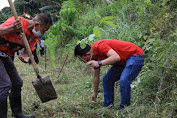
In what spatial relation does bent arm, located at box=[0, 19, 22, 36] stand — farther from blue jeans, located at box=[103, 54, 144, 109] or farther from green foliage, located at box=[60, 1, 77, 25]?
green foliage, located at box=[60, 1, 77, 25]

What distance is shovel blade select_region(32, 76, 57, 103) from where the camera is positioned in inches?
135

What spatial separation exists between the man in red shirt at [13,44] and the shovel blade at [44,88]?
0.29 meters

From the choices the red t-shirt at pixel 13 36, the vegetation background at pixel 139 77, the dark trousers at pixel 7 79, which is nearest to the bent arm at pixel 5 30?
the red t-shirt at pixel 13 36

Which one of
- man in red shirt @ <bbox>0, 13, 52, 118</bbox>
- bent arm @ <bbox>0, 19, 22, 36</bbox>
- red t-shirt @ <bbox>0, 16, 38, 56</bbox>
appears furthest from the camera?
red t-shirt @ <bbox>0, 16, 38, 56</bbox>

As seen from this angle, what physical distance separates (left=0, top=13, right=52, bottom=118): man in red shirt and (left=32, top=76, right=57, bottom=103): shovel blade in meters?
0.29

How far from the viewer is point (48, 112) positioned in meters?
3.75

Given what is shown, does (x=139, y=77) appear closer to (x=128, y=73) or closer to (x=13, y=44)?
(x=128, y=73)

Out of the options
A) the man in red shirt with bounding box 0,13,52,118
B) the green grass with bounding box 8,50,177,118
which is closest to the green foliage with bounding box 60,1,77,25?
the green grass with bounding box 8,50,177,118

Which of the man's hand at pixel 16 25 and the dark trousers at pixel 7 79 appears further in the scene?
the dark trousers at pixel 7 79

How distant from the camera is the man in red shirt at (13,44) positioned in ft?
9.71

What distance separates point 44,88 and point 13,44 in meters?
0.81

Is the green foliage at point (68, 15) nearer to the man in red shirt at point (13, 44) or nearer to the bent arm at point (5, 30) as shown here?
the man in red shirt at point (13, 44)

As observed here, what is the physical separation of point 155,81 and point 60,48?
21.8ft

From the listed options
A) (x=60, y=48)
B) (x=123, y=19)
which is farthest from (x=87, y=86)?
(x=60, y=48)
